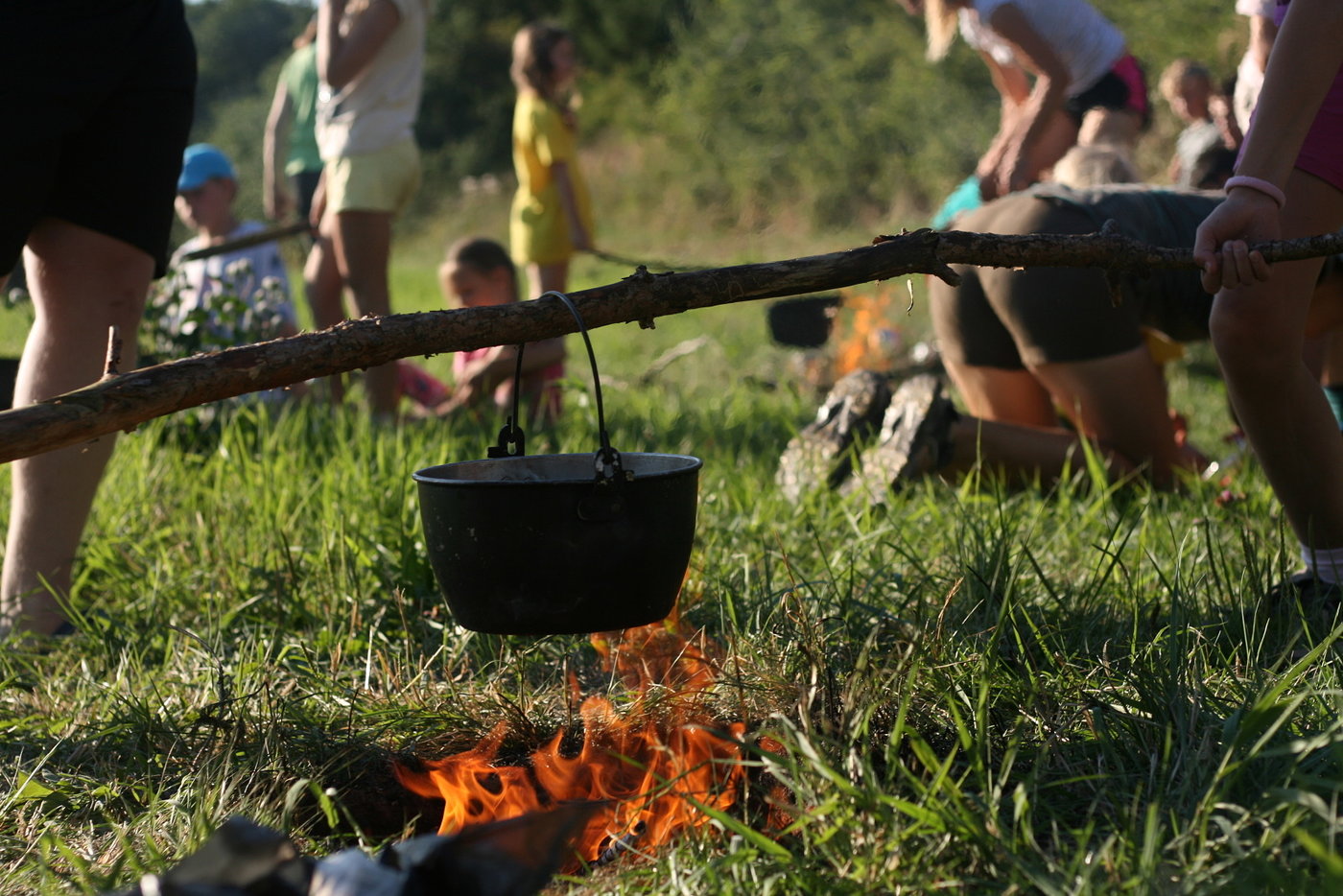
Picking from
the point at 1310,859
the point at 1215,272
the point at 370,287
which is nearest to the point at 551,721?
the point at 1310,859

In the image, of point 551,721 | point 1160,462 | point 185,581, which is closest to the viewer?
point 551,721

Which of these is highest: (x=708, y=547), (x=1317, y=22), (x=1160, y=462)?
(x=1317, y=22)

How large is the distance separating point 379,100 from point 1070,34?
8.84 ft

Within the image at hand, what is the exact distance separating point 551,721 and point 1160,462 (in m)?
2.31

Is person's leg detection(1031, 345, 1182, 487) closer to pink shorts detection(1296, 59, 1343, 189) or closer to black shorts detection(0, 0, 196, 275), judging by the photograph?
pink shorts detection(1296, 59, 1343, 189)

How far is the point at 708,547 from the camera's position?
3.07 m

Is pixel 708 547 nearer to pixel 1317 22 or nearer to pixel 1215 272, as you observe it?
pixel 1215 272

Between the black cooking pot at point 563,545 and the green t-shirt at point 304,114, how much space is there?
196 inches

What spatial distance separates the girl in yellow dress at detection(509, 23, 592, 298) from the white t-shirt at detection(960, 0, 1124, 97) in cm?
216

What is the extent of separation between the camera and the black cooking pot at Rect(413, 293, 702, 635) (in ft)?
6.11

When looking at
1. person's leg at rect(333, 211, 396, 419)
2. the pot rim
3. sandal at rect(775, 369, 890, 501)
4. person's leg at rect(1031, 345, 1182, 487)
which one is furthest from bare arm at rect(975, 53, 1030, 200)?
the pot rim

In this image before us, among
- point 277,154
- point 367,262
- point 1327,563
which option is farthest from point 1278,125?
point 277,154

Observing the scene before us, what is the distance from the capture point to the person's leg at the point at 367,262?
16.3 ft

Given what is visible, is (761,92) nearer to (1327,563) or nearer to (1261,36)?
(1261,36)
